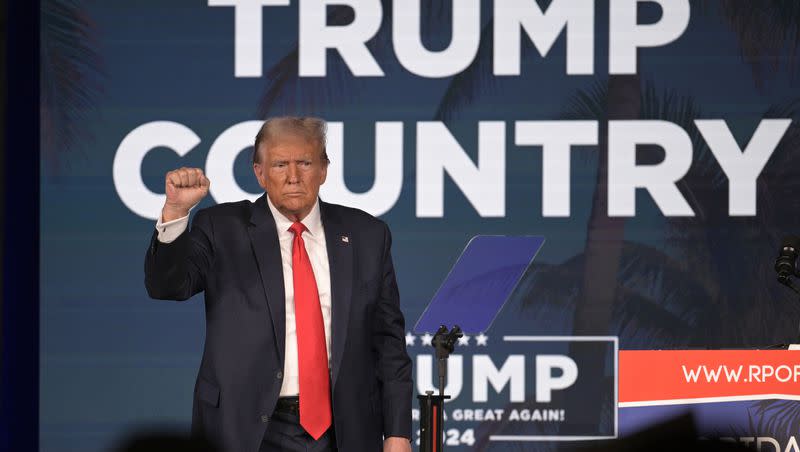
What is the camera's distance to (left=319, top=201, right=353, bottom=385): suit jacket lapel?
2.85 m

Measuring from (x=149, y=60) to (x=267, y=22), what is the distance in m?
0.57

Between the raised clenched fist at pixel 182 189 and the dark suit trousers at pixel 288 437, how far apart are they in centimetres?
59

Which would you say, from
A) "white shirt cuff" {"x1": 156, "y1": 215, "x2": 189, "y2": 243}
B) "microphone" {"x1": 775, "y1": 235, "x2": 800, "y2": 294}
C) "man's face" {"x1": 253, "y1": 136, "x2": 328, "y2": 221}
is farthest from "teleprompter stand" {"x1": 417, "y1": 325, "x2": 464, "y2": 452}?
"microphone" {"x1": 775, "y1": 235, "x2": 800, "y2": 294}

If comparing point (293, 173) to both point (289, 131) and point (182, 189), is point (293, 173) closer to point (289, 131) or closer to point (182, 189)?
point (289, 131)

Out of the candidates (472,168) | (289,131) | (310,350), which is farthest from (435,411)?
(472,168)

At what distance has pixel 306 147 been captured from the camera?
3033 millimetres

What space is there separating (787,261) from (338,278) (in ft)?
5.72

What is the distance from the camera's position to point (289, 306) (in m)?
2.90

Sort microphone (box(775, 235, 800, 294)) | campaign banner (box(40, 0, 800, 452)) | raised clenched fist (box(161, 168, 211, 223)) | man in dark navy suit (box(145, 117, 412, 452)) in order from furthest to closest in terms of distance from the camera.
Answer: campaign banner (box(40, 0, 800, 452)) < microphone (box(775, 235, 800, 294)) < man in dark navy suit (box(145, 117, 412, 452)) < raised clenched fist (box(161, 168, 211, 223))

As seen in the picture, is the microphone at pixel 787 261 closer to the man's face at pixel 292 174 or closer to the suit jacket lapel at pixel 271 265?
the man's face at pixel 292 174

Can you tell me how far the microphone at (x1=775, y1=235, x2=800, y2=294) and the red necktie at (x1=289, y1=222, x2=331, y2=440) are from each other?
1.72 m

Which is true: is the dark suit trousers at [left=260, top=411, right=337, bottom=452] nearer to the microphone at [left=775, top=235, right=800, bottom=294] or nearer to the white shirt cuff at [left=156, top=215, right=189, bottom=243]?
the white shirt cuff at [left=156, top=215, right=189, bottom=243]

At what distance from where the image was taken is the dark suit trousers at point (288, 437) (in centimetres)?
280

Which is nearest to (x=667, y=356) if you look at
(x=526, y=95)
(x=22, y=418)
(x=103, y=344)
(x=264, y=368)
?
(x=264, y=368)
